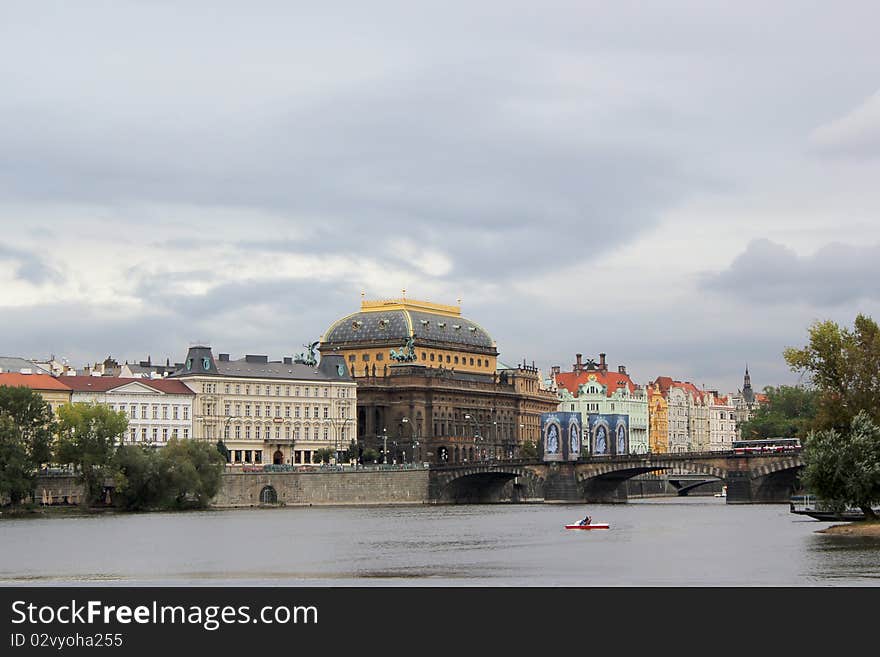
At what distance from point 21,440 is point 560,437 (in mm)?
62866

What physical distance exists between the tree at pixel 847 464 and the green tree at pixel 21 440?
6587 cm

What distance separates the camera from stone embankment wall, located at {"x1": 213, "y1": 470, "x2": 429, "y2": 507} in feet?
586

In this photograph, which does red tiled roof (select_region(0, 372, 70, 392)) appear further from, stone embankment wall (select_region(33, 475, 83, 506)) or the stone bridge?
the stone bridge

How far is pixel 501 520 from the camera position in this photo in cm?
12975

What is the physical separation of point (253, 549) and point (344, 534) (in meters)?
17.4

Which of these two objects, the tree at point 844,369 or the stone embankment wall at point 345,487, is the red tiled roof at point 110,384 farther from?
the tree at point 844,369

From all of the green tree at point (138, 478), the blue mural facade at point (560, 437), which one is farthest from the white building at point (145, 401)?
the green tree at point (138, 478)

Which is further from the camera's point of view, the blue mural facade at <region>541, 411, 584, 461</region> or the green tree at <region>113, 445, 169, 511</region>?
the blue mural facade at <region>541, 411, 584, 461</region>

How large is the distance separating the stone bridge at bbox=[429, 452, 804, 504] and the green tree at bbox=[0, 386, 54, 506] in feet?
164

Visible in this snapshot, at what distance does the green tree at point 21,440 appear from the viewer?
132 metres

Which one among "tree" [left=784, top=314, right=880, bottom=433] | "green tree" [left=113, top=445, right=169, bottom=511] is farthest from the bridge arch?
"tree" [left=784, top=314, right=880, bottom=433]
